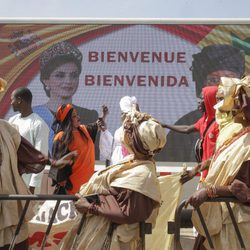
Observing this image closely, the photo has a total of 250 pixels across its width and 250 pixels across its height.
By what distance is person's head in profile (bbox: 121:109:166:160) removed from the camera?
3.45m

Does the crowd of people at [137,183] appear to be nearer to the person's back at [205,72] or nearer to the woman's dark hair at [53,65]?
the person's back at [205,72]

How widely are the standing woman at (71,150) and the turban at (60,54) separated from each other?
2.43 meters

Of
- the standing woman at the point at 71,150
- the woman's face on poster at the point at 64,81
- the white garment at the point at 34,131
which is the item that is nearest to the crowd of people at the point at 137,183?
the standing woman at the point at 71,150

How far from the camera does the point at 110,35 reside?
8.09 m

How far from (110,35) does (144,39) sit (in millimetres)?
459

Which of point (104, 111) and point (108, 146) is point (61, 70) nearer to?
point (104, 111)

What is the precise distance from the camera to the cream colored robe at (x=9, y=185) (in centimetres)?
387

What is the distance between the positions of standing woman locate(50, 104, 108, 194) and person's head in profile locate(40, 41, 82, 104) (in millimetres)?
2292

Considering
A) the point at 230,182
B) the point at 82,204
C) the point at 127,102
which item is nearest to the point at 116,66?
the point at 127,102

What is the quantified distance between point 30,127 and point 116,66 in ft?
7.62

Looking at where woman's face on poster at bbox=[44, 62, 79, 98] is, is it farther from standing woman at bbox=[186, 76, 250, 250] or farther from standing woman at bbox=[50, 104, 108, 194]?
standing woman at bbox=[186, 76, 250, 250]

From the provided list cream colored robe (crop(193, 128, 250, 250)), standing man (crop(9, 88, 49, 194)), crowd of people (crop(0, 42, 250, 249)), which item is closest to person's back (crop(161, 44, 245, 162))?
standing man (crop(9, 88, 49, 194))

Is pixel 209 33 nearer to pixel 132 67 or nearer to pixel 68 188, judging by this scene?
pixel 132 67

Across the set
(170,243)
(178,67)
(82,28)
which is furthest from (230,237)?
(82,28)
